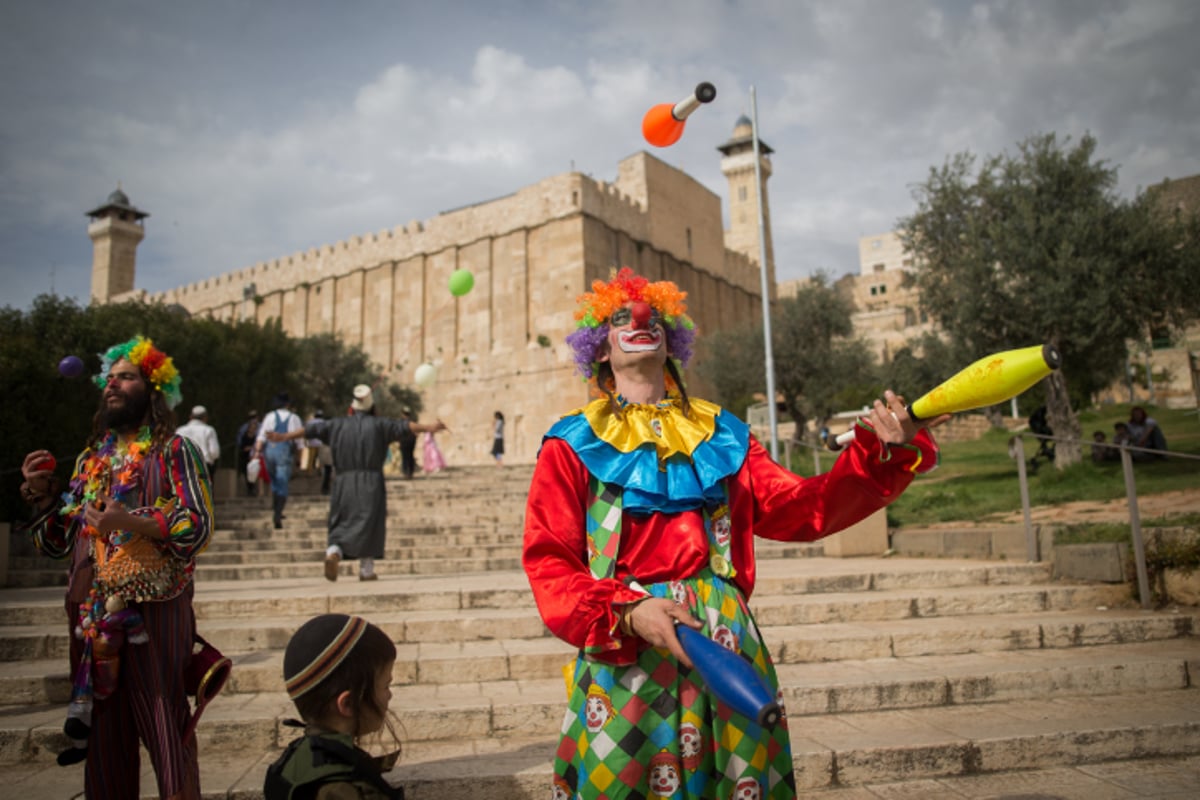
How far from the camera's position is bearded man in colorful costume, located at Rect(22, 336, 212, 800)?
112 inches

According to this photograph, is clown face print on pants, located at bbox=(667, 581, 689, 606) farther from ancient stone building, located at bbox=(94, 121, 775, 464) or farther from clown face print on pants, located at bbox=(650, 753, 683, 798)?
ancient stone building, located at bbox=(94, 121, 775, 464)

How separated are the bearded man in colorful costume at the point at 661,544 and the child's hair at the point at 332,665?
46 centimetres

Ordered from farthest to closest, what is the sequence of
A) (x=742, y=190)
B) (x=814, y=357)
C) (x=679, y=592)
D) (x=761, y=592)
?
1. (x=742, y=190)
2. (x=814, y=357)
3. (x=761, y=592)
4. (x=679, y=592)

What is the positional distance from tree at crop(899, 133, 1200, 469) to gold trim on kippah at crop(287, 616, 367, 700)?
595 inches

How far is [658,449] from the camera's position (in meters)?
2.36

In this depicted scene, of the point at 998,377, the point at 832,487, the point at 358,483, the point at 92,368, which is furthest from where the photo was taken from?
the point at 92,368

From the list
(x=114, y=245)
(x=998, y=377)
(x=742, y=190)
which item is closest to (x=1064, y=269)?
(x=998, y=377)

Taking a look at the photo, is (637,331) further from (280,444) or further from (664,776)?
(280,444)

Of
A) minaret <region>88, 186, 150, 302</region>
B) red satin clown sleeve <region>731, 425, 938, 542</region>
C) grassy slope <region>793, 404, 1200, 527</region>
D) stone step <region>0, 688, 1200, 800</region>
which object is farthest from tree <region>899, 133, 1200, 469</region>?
minaret <region>88, 186, 150, 302</region>

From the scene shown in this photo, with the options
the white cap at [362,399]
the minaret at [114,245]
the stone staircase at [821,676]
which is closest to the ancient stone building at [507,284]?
the minaret at [114,245]

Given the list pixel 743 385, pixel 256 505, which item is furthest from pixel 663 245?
pixel 256 505

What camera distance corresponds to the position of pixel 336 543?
8109 millimetres

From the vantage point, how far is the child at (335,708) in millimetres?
1899

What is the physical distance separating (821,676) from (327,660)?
152 inches
